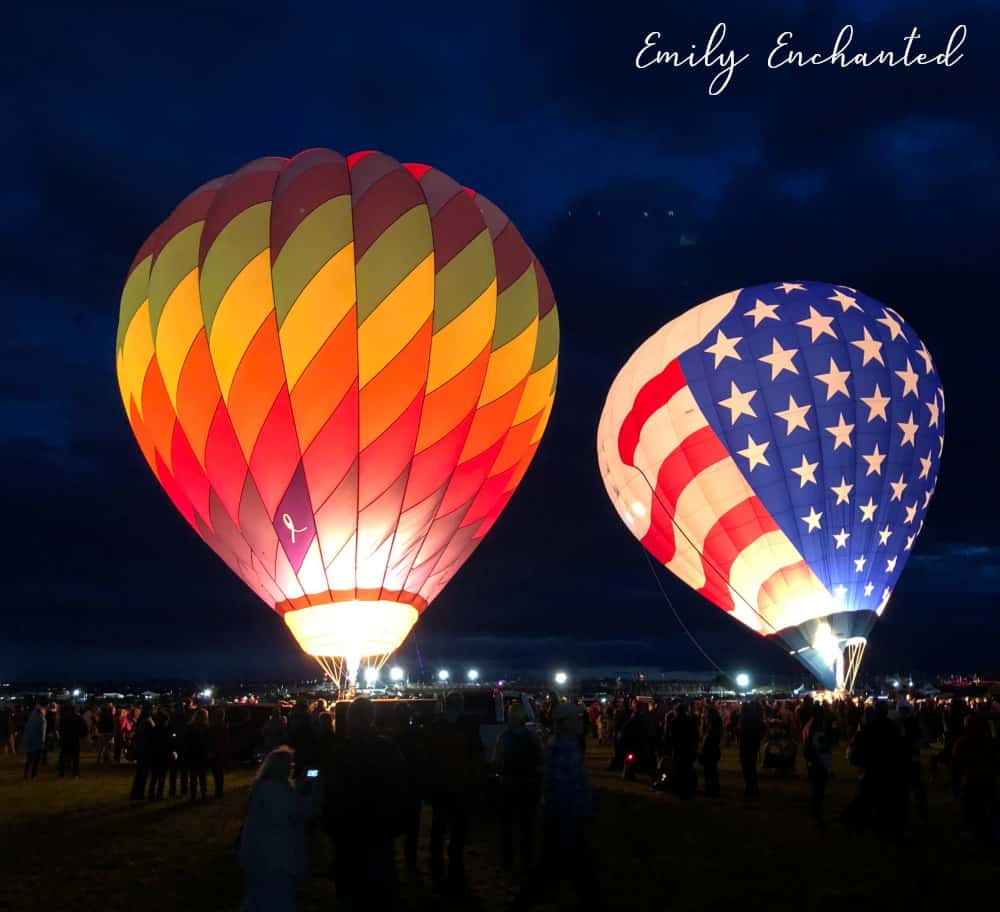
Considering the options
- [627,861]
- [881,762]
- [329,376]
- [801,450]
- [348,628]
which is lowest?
[627,861]

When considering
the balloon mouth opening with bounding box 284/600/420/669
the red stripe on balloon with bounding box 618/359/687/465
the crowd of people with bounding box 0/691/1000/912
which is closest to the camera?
the crowd of people with bounding box 0/691/1000/912

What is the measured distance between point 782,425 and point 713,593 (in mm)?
5467

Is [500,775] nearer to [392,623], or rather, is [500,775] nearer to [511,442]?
[392,623]

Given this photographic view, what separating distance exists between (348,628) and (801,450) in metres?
10.8

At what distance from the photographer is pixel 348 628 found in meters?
17.2

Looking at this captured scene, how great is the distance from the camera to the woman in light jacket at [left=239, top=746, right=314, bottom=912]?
5.03 meters

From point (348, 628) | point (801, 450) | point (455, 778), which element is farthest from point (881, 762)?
point (801, 450)

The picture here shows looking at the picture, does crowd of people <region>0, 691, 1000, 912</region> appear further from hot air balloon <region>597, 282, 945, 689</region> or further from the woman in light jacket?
hot air balloon <region>597, 282, 945, 689</region>

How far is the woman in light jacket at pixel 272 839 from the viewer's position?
5.03 metres

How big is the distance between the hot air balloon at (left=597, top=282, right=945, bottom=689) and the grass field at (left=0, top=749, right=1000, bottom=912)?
10279 millimetres

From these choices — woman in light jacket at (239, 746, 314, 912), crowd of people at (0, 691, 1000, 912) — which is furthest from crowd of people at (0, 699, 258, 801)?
woman in light jacket at (239, 746, 314, 912)

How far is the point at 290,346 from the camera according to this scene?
16562 mm

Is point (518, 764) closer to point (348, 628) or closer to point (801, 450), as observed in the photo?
point (348, 628)

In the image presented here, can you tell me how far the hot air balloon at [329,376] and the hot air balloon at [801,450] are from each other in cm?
639
